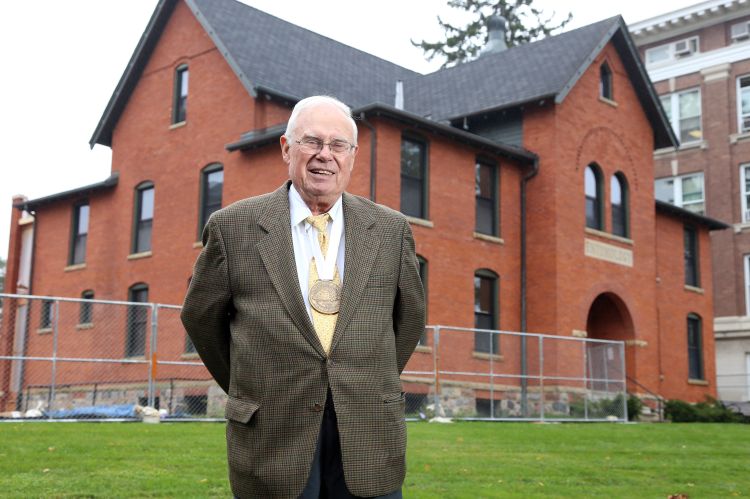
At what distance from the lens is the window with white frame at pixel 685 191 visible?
129ft

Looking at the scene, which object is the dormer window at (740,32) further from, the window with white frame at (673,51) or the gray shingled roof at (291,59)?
the gray shingled roof at (291,59)

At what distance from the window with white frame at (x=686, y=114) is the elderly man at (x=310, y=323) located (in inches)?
1510

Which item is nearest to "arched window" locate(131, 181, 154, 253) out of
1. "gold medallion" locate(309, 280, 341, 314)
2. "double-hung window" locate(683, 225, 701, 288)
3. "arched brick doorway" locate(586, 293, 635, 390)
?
"arched brick doorway" locate(586, 293, 635, 390)

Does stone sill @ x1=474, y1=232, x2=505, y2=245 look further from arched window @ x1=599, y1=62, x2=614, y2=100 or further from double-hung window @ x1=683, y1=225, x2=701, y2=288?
double-hung window @ x1=683, y1=225, x2=701, y2=288

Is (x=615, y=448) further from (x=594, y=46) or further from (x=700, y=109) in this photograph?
(x=700, y=109)

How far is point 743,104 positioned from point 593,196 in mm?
14722

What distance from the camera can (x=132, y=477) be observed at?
8945mm

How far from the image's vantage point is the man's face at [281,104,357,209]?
357cm

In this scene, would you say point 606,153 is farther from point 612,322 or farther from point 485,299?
point 485,299

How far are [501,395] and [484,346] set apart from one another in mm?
1894

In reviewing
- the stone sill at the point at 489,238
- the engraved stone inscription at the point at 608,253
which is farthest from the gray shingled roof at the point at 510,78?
the engraved stone inscription at the point at 608,253

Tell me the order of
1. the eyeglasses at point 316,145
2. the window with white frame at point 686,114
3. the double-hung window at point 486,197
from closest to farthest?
the eyeglasses at point 316,145 → the double-hung window at point 486,197 → the window with white frame at point 686,114

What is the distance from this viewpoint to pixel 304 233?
362cm

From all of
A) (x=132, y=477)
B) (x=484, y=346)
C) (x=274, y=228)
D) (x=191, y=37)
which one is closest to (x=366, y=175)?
(x=484, y=346)
